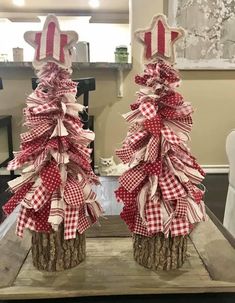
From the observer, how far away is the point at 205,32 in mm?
3289

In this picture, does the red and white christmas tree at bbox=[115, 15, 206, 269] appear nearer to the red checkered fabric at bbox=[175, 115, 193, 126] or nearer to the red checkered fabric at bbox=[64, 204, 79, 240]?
the red checkered fabric at bbox=[175, 115, 193, 126]

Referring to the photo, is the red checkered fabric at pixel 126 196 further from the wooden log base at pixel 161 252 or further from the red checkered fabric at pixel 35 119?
the red checkered fabric at pixel 35 119

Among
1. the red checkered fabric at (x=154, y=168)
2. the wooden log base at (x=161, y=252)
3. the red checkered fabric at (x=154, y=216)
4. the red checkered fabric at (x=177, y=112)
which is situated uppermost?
the red checkered fabric at (x=177, y=112)

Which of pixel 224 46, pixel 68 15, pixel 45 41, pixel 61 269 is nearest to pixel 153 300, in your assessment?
pixel 61 269

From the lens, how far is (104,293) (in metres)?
0.71

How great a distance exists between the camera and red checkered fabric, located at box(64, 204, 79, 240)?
78 cm

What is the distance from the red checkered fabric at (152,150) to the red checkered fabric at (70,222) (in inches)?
8.1

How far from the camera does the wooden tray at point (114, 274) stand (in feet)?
2.33

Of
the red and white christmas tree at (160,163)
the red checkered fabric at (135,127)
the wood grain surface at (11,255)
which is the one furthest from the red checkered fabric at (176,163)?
the wood grain surface at (11,255)

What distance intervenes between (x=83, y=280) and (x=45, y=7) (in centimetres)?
507

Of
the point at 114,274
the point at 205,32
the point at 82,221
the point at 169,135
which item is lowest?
the point at 114,274

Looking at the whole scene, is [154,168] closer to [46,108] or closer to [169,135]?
[169,135]

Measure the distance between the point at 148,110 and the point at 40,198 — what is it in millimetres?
319

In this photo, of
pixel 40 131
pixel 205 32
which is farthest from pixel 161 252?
pixel 205 32
